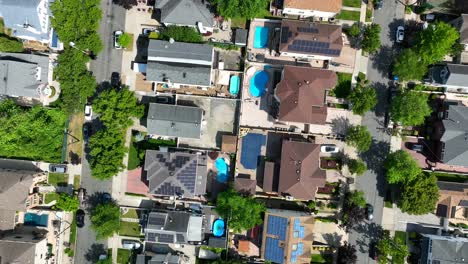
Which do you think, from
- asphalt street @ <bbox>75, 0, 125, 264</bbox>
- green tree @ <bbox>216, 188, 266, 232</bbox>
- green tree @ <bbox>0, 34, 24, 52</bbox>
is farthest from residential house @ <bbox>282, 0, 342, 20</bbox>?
green tree @ <bbox>0, 34, 24, 52</bbox>

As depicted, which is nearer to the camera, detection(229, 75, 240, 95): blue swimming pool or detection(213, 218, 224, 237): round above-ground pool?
detection(229, 75, 240, 95): blue swimming pool

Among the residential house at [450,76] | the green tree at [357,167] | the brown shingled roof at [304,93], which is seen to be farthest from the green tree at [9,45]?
the residential house at [450,76]

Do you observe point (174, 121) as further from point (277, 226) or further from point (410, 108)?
point (410, 108)

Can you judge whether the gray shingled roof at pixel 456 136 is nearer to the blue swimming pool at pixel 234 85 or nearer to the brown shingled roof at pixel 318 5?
the brown shingled roof at pixel 318 5

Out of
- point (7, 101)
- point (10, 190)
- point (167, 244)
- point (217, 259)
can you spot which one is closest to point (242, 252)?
point (217, 259)

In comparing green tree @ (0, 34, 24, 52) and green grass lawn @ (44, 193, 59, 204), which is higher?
green tree @ (0, 34, 24, 52)

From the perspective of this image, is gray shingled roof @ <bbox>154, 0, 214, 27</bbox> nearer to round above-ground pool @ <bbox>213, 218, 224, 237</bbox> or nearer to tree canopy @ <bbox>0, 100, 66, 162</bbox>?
tree canopy @ <bbox>0, 100, 66, 162</bbox>

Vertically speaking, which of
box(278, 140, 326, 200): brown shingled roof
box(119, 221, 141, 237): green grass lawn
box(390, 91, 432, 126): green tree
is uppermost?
box(390, 91, 432, 126): green tree
